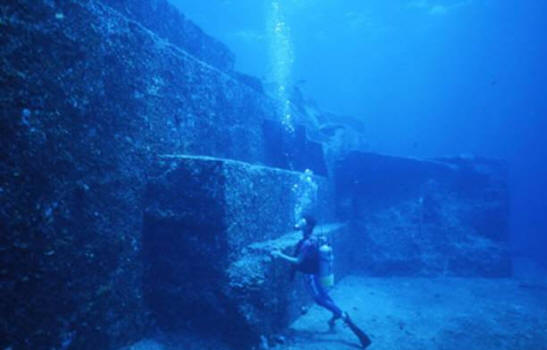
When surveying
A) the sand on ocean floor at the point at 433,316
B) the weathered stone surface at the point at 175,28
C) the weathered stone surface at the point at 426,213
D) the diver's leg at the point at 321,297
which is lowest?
the sand on ocean floor at the point at 433,316

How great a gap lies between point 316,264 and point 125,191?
3.20 metres

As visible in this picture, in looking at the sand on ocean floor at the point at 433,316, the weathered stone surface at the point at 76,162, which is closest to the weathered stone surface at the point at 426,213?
the sand on ocean floor at the point at 433,316

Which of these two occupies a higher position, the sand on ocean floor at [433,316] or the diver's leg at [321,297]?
the diver's leg at [321,297]

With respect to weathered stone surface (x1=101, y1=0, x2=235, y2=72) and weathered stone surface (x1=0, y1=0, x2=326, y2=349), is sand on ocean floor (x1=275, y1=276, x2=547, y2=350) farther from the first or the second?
weathered stone surface (x1=101, y1=0, x2=235, y2=72)

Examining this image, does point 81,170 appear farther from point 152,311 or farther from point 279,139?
point 279,139

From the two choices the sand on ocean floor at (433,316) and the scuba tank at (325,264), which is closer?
the scuba tank at (325,264)

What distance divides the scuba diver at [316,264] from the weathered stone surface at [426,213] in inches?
231

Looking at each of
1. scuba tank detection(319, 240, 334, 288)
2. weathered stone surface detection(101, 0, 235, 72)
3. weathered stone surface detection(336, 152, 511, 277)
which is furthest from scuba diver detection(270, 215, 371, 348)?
weathered stone surface detection(336, 152, 511, 277)

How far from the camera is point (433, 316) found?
704cm

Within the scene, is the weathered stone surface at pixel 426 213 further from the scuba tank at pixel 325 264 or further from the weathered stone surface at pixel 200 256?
the weathered stone surface at pixel 200 256

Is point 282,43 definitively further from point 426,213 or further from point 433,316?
point 433,316

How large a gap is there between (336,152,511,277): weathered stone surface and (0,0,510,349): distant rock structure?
5079 millimetres

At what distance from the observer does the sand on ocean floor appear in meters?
5.59

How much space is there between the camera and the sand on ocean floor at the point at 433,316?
18.3 feet
